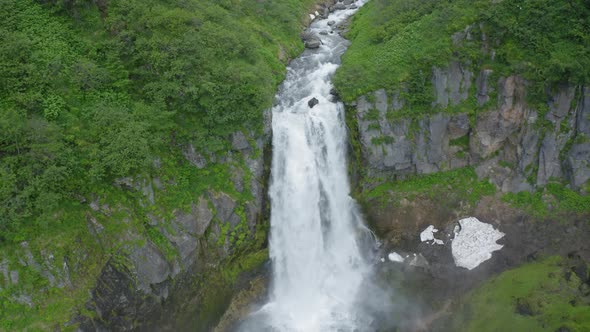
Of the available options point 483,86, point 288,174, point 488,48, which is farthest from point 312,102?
point 488,48

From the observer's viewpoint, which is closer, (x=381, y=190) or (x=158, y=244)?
(x=158, y=244)

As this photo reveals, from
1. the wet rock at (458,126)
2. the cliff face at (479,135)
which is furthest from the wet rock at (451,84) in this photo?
the wet rock at (458,126)

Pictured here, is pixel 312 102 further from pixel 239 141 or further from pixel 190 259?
pixel 190 259

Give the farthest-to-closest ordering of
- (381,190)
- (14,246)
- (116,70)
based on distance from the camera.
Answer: (381,190) < (116,70) < (14,246)

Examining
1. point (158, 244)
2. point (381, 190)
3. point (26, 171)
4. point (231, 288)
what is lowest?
point (231, 288)

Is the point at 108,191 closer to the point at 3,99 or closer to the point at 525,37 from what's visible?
the point at 3,99

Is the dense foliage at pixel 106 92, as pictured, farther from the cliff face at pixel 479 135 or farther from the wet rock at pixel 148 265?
the cliff face at pixel 479 135

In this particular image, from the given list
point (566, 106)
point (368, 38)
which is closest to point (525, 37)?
point (566, 106)
